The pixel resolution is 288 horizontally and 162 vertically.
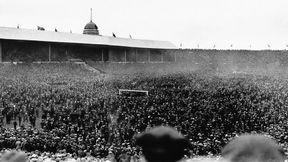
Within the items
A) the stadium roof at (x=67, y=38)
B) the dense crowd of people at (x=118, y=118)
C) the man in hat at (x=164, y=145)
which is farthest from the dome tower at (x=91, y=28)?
the man in hat at (x=164, y=145)

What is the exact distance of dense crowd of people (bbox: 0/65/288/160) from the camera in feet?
36.2

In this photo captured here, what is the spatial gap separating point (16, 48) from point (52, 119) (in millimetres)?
20372

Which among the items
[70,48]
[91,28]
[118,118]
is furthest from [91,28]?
[118,118]

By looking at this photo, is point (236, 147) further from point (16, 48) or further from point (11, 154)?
point (16, 48)

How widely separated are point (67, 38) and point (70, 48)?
1.01 m

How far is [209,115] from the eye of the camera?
49.9 feet

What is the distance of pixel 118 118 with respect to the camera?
49.6 feet

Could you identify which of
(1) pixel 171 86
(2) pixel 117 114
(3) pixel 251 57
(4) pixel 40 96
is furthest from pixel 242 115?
(3) pixel 251 57

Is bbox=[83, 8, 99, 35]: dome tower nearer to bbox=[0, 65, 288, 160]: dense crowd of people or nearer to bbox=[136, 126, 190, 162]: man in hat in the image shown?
bbox=[0, 65, 288, 160]: dense crowd of people

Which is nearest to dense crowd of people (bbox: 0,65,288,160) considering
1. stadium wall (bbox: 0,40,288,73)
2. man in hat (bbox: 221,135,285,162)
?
man in hat (bbox: 221,135,285,162)

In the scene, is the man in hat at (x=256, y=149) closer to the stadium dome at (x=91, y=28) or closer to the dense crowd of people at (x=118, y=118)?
the dense crowd of people at (x=118, y=118)

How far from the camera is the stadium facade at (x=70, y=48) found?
32.8m

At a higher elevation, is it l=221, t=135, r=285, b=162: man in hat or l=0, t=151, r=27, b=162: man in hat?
l=221, t=135, r=285, b=162: man in hat

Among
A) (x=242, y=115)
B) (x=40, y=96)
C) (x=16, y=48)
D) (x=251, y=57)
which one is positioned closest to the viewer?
(x=242, y=115)
